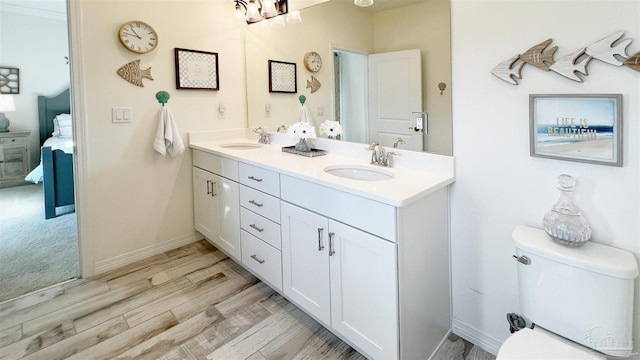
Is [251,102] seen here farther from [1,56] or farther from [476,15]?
[1,56]

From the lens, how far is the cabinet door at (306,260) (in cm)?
166

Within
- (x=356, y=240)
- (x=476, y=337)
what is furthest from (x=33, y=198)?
(x=476, y=337)

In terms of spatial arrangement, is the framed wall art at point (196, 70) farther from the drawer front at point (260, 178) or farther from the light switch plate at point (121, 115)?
the drawer front at point (260, 178)

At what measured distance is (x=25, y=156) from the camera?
194 inches

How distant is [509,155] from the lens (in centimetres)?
143

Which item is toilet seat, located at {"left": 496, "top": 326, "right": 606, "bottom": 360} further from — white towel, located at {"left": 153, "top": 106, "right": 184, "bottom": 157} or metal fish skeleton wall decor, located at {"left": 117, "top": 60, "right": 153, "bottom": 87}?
metal fish skeleton wall decor, located at {"left": 117, "top": 60, "right": 153, "bottom": 87}

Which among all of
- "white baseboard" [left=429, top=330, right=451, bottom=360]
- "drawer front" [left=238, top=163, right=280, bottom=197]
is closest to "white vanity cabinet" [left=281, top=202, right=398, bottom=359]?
"drawer front" [left=238, top=163, right=280, bottom=197]

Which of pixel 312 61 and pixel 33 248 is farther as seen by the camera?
pixel 33 248

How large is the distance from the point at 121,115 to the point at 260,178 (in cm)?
120

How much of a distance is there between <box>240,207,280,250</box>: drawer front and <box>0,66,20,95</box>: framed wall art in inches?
190

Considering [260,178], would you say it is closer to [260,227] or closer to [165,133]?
[260,227]

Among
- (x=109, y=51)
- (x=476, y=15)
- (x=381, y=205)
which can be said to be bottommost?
(x=381, y=205)

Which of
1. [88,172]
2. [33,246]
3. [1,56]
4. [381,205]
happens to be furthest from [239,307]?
[1,56]

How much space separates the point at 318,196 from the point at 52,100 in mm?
5463
